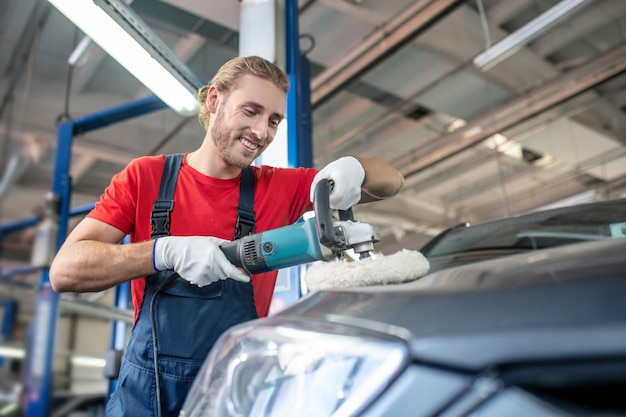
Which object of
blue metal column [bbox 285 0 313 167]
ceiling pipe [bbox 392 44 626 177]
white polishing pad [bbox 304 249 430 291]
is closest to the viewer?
white polishing pad [bbox 304 249 430 291]

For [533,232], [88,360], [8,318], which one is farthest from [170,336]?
[88,360]

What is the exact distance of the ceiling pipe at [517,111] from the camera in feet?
14.1

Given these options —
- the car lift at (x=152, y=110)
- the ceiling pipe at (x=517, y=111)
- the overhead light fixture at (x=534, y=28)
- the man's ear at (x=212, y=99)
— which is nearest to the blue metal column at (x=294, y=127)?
the car lift at (x=152, y=110)

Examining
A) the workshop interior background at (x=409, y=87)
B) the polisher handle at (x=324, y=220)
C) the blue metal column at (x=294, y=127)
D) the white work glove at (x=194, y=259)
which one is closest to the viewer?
the polisher handle at (x=324, y=220)

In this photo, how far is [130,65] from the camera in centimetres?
181

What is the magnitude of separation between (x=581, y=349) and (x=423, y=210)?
8.26m

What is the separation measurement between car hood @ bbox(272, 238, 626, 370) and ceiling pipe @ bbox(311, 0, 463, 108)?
138 inches

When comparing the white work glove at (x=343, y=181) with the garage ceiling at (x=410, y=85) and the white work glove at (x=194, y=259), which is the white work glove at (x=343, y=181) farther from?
the garage ceiling at (x=410, y=85)

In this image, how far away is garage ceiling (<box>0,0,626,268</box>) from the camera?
3434 millimetres

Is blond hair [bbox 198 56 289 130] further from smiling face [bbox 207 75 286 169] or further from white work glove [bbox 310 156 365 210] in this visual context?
white work glove [bbox 310 156 365 210]

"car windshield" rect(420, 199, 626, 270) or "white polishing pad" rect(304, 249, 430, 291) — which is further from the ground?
"car windshield" rect(420, 199, 626, 270)

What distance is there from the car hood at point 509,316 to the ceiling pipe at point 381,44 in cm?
350

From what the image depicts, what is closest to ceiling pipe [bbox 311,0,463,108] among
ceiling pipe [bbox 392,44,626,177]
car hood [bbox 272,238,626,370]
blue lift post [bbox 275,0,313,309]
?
blue lift post [bbox 275,0,313,309]

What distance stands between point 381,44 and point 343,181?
3230 millimetres
